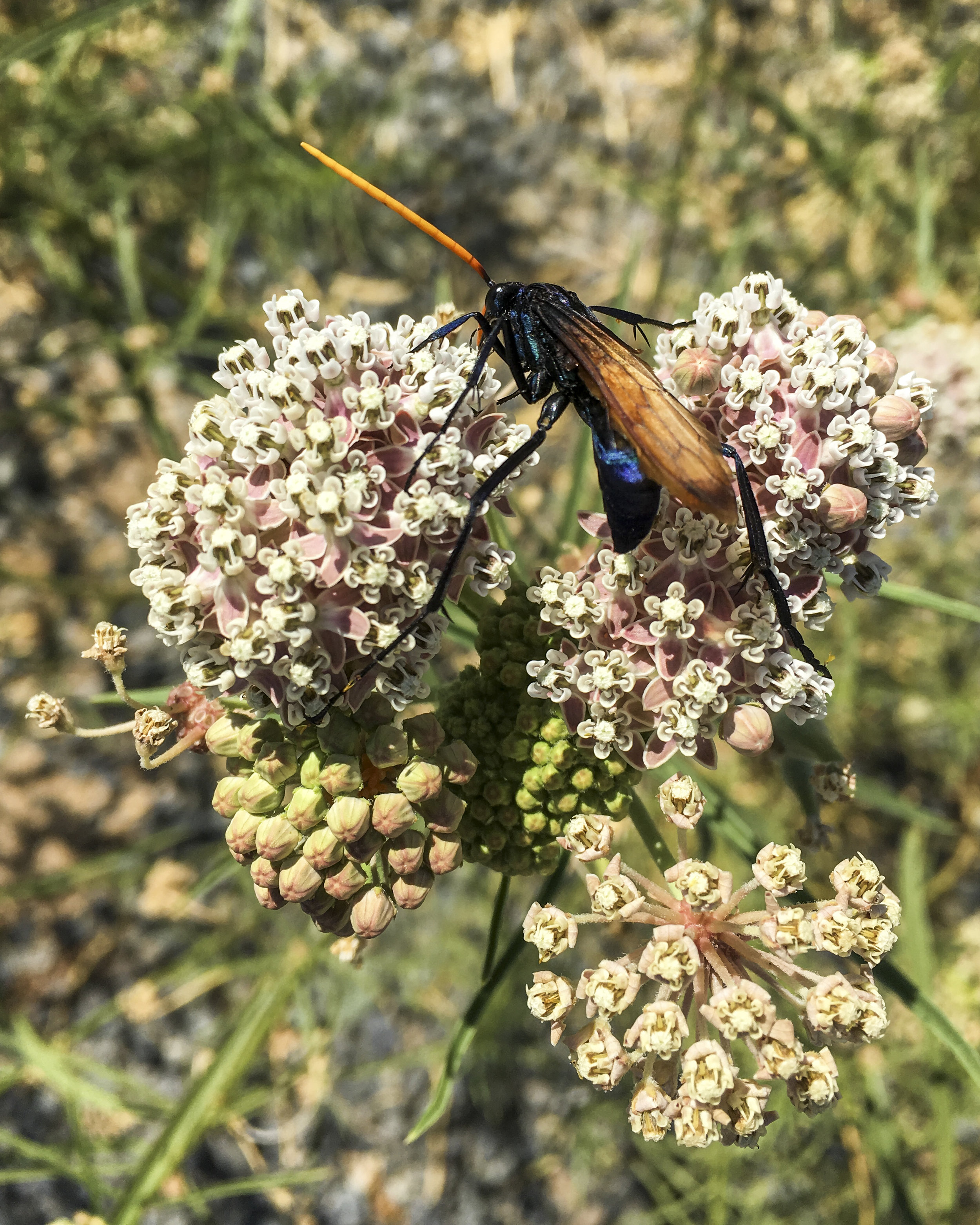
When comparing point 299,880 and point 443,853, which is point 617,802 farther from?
point 299,880

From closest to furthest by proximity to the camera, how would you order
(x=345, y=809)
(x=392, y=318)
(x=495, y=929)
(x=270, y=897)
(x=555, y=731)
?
(x=345, y=809) → (x=270, y=897) → (x=555, y=731) → (x=495, y=929) → (x=392, y=318)

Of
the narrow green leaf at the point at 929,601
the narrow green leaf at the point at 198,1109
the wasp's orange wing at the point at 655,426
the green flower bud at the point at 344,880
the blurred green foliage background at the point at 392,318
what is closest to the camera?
the wasp's orange wing at the point at 655,426

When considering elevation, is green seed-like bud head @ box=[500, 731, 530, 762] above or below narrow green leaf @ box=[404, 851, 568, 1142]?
above

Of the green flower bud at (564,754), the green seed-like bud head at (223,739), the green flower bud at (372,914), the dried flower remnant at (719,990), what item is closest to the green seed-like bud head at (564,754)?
the green flower bud at (564,754)

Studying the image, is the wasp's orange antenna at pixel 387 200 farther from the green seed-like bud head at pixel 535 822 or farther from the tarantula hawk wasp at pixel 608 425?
the green seed-like bud head at pixel 535 822

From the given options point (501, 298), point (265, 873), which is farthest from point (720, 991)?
point (501, 298)

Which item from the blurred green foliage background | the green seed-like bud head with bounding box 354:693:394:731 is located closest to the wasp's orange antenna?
the green seed-like bud head with bounding box 354:693:394:731

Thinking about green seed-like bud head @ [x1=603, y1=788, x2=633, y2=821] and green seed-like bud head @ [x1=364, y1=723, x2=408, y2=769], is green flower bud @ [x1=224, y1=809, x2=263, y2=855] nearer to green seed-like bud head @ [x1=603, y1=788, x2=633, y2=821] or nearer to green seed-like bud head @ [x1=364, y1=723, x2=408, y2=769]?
green seed-like bud head @ [x1=364, y1=723, x2=408, y2=769]
